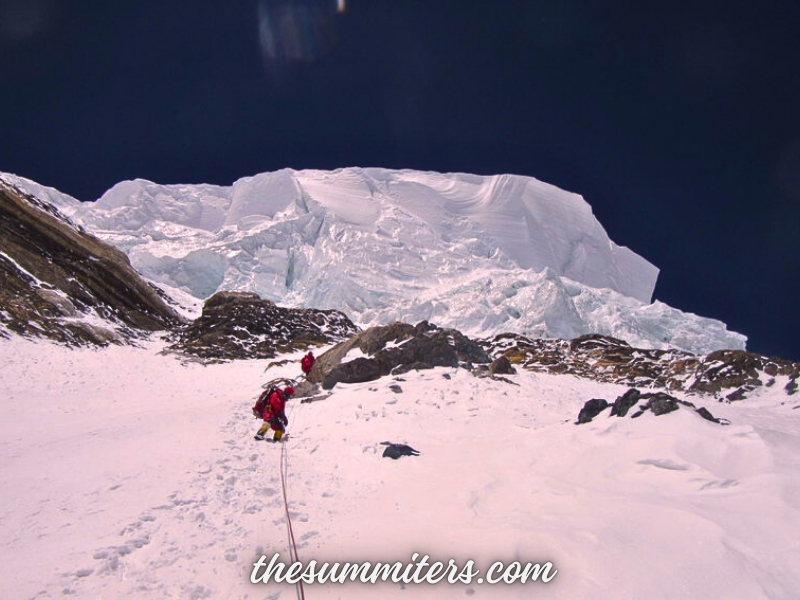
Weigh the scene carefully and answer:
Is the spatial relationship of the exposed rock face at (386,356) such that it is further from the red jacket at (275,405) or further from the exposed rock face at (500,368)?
the red jacket at (275,405)

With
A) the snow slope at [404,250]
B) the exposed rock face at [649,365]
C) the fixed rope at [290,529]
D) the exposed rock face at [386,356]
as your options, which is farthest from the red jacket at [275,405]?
the snow slope at [404,250]

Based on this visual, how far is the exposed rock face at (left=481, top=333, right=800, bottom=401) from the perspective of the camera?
24094mm

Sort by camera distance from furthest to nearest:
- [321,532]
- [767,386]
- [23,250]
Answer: [23,250]
[767,386]
[321,532]

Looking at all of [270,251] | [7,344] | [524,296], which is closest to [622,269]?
[524,296]

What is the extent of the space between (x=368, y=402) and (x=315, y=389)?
3568 mm

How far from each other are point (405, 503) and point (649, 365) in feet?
119

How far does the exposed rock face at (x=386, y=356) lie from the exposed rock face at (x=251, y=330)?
15618 millimetres

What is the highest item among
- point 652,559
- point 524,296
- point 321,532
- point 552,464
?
point 652,559

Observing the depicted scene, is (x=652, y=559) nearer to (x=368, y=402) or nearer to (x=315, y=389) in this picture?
(x=368, y=402)

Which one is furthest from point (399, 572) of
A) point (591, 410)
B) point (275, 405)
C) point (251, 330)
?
point (251, 330)

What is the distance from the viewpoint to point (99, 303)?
32.3 meters

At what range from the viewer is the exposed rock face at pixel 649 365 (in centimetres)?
2409

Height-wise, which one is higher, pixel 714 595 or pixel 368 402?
pixel 714 595

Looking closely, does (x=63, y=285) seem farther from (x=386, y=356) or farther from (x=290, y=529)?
(x=290, y=529)
